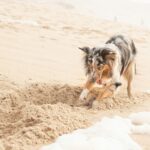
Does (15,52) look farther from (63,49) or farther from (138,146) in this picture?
(138,146)

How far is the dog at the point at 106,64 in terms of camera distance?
249 inches

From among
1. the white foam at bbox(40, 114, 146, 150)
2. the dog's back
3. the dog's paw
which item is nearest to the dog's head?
the dog's paw

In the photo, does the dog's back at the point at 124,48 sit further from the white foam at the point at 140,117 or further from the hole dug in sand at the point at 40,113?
the white foam at the point at 140,117

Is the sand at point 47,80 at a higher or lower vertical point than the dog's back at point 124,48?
lower

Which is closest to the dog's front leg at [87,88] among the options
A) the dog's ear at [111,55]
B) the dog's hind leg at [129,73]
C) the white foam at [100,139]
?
the dog's ear at [111,55]

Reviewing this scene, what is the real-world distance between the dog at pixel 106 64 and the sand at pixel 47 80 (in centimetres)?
22

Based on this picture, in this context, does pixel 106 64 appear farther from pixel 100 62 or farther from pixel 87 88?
pixel 87 88

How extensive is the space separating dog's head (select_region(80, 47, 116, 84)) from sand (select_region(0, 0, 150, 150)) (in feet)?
1.18

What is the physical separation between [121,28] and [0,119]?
1127 cm

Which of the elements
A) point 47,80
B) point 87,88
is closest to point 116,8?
point 47,80

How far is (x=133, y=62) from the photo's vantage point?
7.47 meters

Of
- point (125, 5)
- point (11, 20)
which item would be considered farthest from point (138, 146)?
point (125, 5)

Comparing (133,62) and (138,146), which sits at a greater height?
(133,62)

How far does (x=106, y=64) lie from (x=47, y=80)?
5.81 feet
